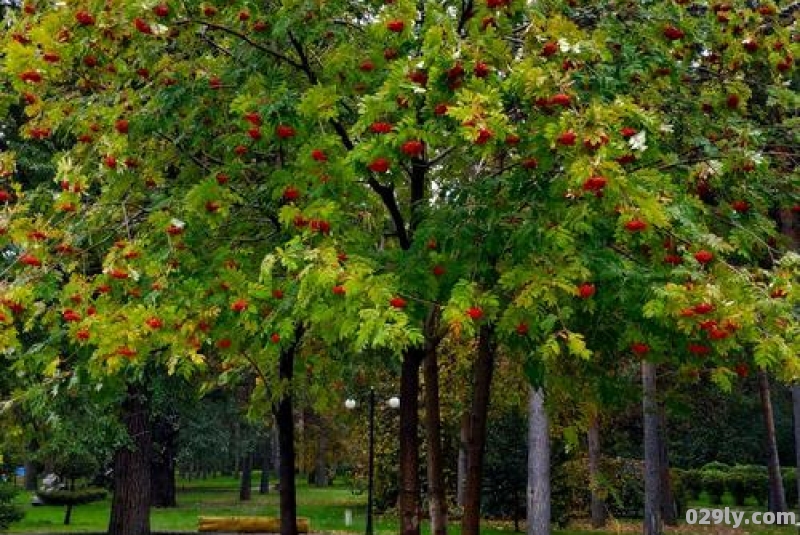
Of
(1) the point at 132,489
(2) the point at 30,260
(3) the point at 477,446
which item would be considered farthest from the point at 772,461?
(2) the point at 30,260

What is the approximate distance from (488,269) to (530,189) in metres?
0.81

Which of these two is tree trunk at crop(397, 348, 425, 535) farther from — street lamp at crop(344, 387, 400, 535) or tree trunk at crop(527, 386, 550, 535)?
street lamp at crop(344, 387, 400, 535)

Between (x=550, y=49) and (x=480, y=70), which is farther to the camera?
(x=550, y=49)

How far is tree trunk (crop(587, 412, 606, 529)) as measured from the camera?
78.2 ft

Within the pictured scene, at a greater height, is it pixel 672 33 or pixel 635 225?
pixel 672 33

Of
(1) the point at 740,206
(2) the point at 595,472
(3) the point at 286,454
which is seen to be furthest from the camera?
(2) the point at 595,472

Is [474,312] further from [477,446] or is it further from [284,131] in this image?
[477,446]

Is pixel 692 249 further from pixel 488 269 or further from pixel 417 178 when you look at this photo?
pixel 417 178

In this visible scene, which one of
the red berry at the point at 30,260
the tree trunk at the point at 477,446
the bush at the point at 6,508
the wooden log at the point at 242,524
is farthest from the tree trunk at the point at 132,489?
the red berry at the point at 30,260

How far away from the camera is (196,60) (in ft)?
30.5

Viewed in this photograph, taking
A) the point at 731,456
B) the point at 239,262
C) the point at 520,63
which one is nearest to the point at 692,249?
the point at 520,63

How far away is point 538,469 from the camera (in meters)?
17.4

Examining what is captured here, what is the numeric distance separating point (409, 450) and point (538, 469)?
25.1 feet

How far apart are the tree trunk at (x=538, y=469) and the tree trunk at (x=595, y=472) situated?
5714mm
